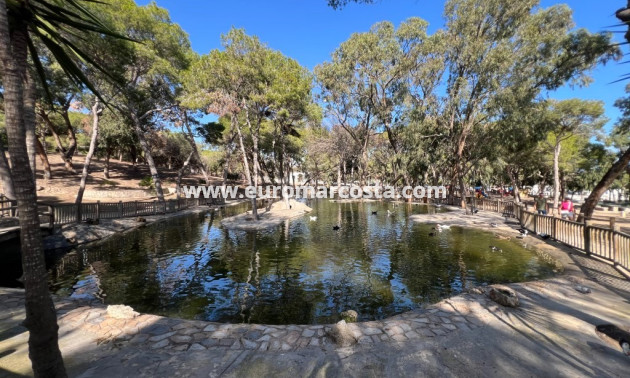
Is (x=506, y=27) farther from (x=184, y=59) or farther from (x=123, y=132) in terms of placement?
(x=123, y=132)

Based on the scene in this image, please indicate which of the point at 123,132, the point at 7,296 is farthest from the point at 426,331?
the point at 123,132

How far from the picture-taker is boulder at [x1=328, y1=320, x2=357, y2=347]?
16.0ft

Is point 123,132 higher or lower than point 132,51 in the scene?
lower

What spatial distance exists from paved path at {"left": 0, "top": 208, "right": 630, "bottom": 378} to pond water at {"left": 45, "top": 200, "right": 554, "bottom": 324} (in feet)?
4.50

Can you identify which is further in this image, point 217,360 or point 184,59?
point 184,59

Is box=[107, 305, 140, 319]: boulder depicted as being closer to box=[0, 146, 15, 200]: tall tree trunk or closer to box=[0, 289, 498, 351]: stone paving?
box=[0, 289, 498, 351]: stone paving

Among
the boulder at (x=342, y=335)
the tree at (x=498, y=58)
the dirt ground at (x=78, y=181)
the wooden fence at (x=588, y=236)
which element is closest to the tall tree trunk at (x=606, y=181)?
the wooden fence at (x=588, y=236)

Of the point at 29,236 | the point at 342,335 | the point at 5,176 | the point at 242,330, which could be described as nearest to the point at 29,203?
the point at 29,236

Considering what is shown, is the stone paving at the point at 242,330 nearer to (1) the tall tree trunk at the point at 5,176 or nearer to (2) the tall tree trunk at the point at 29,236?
(2) the tall tree trunk at the point at 29,236

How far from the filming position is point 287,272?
10.0 meters

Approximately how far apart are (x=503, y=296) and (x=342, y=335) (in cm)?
428

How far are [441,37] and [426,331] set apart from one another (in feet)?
99.6

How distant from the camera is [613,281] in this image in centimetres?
766

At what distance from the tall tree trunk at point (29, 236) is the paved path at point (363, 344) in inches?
64.5
